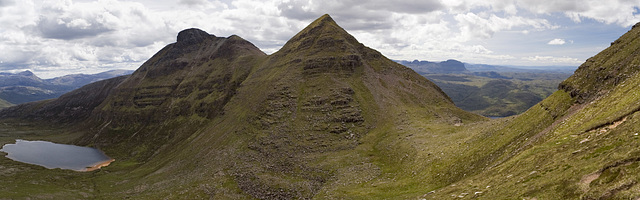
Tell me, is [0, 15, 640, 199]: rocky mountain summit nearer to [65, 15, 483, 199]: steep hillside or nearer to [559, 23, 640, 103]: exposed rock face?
[559, 23, 640, 103]: exposed rock face

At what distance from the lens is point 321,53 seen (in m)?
196

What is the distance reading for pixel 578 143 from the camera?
4459 centimetres

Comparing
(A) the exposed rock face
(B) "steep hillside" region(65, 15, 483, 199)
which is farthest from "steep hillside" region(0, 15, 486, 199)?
(A) the exposed rock face

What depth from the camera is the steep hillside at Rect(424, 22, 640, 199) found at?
3175 centimetres

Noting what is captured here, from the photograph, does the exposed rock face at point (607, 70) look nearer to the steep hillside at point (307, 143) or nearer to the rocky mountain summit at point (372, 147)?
the rocky mountain summit at point (372, 147)

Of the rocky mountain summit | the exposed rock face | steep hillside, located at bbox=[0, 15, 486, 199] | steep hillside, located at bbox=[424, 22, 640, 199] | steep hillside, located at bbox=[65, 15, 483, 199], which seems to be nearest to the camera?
steep hillside, located at bbox=[424, 22, 640, 199]

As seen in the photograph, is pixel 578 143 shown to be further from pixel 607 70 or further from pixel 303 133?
pixel 303 133

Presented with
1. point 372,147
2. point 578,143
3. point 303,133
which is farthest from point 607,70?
point 303,133

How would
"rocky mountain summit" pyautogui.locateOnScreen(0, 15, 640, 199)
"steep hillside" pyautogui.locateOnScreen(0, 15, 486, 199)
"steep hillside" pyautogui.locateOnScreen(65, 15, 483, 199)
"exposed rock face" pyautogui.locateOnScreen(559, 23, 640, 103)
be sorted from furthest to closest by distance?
"steep hillside" pyautogui.locateOnScreen(65, 15, 483, 199)
"steep hillside" pyautogui.locateOnScreen(0, 15, 486, 199)
"exposed rock face" pyautogui.locateOnScreen(559, 23, 640, 103)
"rocky mountain summit" pyautogui.locateOnScreen(0, 15, 640, 199)

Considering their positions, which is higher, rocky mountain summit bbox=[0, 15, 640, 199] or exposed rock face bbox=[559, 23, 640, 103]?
exposed rock face bbox=[559, 23, 640, 103]

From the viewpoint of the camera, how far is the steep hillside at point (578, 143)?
31750mm

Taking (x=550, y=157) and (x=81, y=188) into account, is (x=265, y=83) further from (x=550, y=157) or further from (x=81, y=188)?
(x=550, y=157)

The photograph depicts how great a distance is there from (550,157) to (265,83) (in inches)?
6118

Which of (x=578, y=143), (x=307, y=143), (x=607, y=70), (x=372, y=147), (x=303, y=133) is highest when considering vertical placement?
(x=607, y=70)
